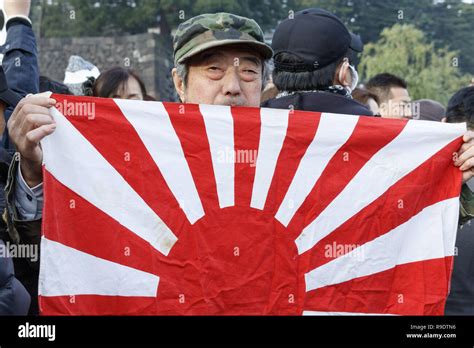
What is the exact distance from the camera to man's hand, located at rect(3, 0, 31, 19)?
4426mm

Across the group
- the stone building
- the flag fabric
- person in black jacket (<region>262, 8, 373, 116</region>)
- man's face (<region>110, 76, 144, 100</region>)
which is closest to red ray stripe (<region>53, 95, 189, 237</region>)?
the flag fabric

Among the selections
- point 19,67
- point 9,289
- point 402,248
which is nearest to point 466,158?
point 402,248

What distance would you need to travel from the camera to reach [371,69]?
97.3ft

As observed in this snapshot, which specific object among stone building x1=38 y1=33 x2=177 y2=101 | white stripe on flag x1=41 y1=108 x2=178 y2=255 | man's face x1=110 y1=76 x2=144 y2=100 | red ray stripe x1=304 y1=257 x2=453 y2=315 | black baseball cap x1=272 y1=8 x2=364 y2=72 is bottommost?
red ray stripe x1=304 y1=257 x2=453 y2=315

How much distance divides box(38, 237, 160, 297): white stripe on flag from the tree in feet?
82.9

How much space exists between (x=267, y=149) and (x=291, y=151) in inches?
3.4

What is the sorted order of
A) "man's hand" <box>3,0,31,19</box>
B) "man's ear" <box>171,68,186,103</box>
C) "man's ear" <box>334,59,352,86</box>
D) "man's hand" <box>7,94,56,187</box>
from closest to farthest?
"man's hand" <box>7,94,56,187</box> → "man's ear" <box>171,68,186,103</box> → "man's ear" <box>334,59,352,86</box> → "man's hand" <box>3,0,31,19</box>

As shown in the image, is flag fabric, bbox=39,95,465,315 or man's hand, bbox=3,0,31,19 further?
man's hand, bbox=3,0,31,19

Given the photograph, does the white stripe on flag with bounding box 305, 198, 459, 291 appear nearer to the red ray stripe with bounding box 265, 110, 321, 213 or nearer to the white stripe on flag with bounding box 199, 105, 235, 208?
the red ray stripe with bounding box 265, 110, 321, 213

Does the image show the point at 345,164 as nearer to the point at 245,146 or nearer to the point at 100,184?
the point at 245,146

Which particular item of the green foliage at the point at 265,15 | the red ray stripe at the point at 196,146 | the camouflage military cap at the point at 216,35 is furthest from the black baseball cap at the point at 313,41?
the green foliage at the point at 265,15

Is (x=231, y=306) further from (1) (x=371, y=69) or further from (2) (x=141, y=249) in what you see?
(1) (x=371, y=69)
